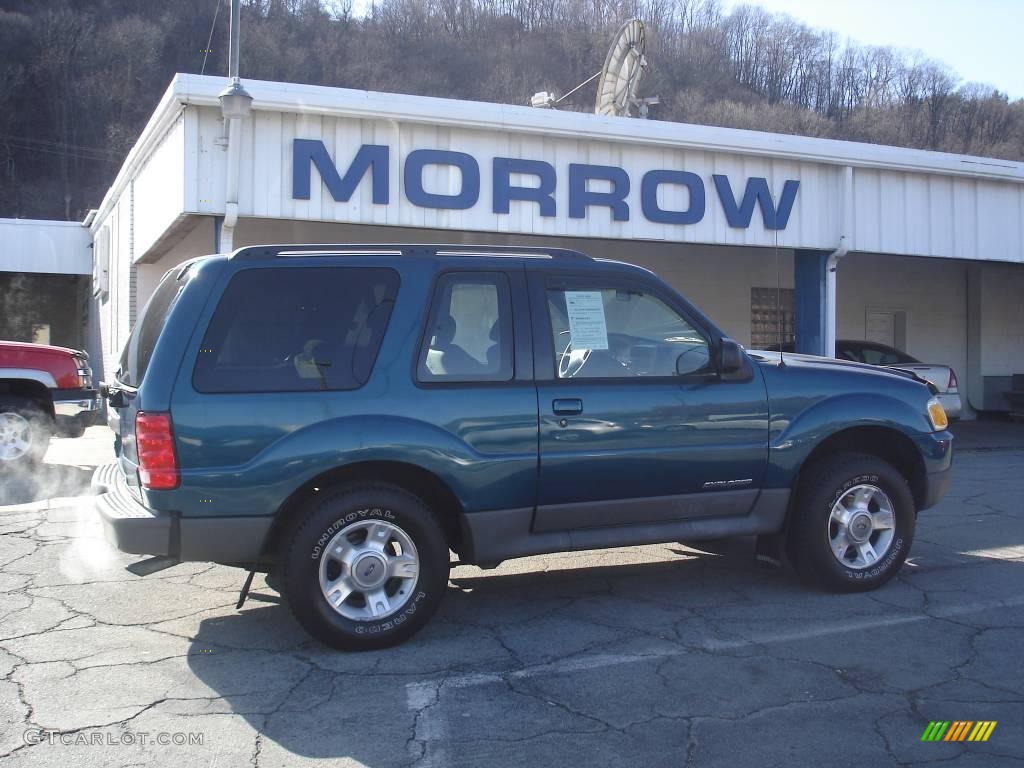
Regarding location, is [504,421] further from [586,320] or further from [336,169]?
[336,169]

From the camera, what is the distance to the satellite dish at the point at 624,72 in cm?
1692

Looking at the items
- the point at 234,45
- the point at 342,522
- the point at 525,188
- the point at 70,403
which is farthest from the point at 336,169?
the point at 342,522

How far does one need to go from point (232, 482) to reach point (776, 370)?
3.09m

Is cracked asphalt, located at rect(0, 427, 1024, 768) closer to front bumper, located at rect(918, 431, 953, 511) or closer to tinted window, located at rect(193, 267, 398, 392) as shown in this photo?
front bumper, located at rect(918, 431, 953, 511)

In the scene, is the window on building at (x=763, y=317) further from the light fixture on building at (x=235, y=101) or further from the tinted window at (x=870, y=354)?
the light fixture on building at (x=235, y=101)

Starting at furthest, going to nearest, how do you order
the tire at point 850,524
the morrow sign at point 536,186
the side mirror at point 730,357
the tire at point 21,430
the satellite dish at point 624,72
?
1. the satellite dish at point 624,72
2. the morrow sign at point 536,186
3. the tire at point 21,430
4. the tire at point 850,524
5. the side mirror at point 730,357

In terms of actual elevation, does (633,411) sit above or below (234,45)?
below

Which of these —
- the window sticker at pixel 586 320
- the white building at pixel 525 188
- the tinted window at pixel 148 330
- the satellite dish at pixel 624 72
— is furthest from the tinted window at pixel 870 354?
the tinted window at pixel 148 330

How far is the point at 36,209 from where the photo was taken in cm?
4688

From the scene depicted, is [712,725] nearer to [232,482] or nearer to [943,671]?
[943,671]

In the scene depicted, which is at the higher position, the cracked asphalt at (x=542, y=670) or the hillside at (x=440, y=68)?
the hillside at (x=440, y=68)

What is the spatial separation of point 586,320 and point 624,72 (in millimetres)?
12865

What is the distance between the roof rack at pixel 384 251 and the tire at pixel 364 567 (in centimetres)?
122

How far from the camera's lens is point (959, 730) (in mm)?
3914
